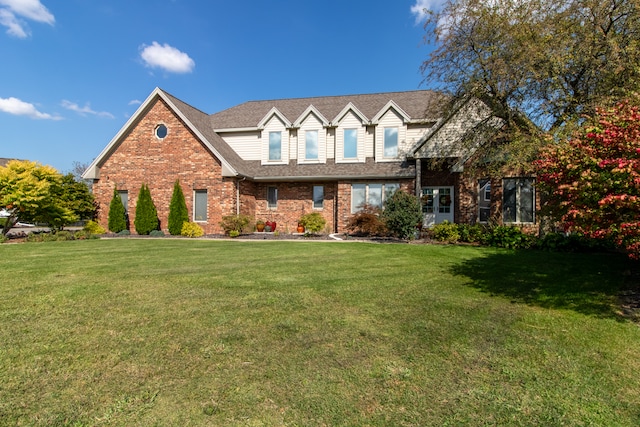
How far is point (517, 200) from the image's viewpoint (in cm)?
1622

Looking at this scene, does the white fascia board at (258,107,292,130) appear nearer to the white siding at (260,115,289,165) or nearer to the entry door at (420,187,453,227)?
the white siding at (260,115,289,165)

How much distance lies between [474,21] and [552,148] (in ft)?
32.4

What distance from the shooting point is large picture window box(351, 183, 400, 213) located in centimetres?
1806

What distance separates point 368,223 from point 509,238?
5.89 m

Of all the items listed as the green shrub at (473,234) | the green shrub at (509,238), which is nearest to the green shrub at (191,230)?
the green shrub at (473,234)

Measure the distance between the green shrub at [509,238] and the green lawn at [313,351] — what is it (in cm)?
554

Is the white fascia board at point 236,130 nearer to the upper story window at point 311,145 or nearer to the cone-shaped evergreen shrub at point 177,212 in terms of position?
the upper story window at point 311,145

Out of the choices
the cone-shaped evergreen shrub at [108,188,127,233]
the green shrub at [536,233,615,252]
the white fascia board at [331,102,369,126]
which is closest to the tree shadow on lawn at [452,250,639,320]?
the green shrub at [536,233,615,252]

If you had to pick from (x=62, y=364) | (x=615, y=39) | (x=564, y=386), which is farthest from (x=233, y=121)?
(x=564, y=386)

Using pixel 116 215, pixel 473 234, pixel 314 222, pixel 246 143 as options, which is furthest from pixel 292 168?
pixel 473 234

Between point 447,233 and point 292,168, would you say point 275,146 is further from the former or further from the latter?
point 447,233

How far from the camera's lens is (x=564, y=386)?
10.2 ft

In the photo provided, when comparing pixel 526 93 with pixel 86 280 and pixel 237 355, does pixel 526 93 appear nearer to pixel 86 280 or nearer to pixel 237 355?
pixel 237 355

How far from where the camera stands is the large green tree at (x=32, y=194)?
1497cm
